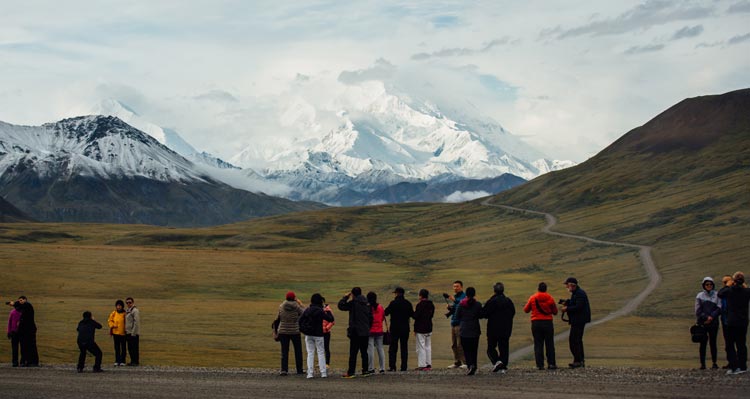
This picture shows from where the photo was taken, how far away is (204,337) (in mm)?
63250

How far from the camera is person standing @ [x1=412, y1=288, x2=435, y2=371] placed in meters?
35.4

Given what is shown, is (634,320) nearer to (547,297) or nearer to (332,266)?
(547,297)

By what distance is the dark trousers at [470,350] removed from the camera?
33625 millimetres

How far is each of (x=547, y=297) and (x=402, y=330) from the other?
18.8 ft

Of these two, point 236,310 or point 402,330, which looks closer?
point 402,330

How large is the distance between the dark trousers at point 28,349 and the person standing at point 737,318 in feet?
91.1

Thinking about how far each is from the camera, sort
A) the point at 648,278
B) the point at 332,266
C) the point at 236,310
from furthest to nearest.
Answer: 1. the point at 332,266
2. the point at 648,278
3. the point at 236,310

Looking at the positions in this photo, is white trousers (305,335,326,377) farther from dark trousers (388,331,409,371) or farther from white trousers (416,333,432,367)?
white trousers (416,333,432,367)

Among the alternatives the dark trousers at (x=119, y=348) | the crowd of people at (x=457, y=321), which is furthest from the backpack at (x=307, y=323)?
the dark trousers at (x=119, y=348)

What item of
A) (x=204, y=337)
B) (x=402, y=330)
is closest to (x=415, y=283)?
(x=204, y=337)

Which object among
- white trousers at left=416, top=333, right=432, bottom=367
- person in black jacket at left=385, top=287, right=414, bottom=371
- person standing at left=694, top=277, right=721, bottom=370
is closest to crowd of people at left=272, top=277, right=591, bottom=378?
person in black jacket at left=385, top=287, right=414, bottom=371

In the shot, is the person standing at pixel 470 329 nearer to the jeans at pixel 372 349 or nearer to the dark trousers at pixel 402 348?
the dark trousers at pixel 402 348

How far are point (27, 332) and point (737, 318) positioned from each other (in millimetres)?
28191

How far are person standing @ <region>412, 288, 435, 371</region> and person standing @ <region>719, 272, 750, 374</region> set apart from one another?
10426 millimetres
